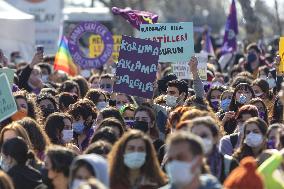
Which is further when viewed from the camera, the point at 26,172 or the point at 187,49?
the point at 187,49

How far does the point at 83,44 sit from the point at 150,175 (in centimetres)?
3225

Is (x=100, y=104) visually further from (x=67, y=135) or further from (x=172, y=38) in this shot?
(x=67, y=135)

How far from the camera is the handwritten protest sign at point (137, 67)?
14.0 meters

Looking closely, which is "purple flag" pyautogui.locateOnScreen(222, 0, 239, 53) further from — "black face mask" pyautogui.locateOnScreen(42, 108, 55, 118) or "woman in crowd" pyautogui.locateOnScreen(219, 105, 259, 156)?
"woman in crowd" pyautogui.locateOnScreen(219, 105, 259, 156)

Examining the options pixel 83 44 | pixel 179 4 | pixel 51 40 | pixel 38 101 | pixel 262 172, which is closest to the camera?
pixel 262 172

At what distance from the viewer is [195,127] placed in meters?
9.25

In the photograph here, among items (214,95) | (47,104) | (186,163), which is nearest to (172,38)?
(214,95)

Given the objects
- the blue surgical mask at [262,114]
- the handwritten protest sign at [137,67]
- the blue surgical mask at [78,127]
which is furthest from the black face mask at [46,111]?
the blue surgical mask at [262,114]

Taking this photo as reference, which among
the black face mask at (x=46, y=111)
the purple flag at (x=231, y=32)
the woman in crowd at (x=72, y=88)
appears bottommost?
the black face mask at (x=46, y=111)

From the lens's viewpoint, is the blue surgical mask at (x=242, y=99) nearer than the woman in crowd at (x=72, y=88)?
Yes

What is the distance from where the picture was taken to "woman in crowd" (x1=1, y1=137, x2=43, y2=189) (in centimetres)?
957

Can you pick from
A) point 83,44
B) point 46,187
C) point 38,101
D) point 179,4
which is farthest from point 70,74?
point 179,4

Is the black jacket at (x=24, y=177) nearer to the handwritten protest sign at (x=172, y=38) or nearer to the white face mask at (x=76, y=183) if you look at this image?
the white face mask at (x=76, y=183)

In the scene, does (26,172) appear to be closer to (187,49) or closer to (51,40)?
(187,49)
